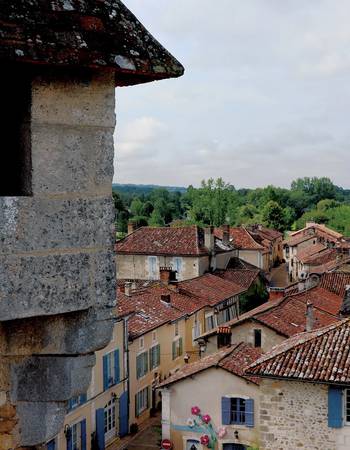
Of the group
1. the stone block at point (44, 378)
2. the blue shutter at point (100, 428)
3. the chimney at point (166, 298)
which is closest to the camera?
the stone block at point (44, 378)

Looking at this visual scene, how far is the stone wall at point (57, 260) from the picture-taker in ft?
13.8

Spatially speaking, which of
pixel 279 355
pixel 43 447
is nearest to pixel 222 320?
pixel 279 355

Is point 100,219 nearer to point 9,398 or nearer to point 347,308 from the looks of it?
point 9,398

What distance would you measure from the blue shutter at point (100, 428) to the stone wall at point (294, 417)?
30.2 feet

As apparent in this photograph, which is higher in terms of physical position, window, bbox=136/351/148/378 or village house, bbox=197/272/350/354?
village house, bbox=197/272/350/354

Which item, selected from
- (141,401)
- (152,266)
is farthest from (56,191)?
(152,266)

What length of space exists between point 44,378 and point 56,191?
47.4 inches

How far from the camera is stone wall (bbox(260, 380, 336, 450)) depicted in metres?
17.2

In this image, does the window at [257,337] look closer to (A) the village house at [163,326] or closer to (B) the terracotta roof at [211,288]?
(A) the village house at [163,326]

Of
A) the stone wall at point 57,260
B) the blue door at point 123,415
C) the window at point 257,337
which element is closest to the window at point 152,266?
the blue door at point 123,415

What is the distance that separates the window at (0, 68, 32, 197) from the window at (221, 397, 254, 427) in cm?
1858

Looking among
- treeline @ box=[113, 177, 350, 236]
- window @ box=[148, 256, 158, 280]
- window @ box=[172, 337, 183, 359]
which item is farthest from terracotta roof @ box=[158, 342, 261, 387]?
treeline @ box=[113, 177, 350, 236]

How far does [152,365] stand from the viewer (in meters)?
31.3

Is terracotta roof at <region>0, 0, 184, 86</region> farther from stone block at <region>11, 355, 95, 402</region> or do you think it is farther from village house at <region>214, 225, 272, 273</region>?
village house at <region>214, 225, 272, 273</region>
